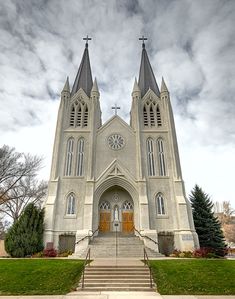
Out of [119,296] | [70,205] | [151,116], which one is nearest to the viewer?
[119,296]

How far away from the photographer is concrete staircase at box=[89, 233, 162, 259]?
53.5ft

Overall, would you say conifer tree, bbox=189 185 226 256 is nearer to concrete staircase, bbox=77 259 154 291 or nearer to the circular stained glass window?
the circular stained glass window

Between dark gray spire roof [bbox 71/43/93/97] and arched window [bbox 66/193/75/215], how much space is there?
13624mm

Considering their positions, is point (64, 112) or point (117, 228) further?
point (64, 112)

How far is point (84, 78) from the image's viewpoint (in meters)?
31.7

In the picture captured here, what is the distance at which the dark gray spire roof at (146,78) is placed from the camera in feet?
99.4

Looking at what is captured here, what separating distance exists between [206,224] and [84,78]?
24.2 metres

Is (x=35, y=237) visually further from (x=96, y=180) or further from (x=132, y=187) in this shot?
(x=132, y=187)

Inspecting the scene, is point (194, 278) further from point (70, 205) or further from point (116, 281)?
point (70, 205)

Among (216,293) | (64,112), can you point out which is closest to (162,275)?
(216,293)

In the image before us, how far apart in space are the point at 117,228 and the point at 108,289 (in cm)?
1369

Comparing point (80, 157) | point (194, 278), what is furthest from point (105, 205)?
point (194, 278)

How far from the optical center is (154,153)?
2489 cm

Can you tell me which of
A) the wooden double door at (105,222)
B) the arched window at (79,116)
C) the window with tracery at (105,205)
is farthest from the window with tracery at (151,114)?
the wooden double door at (105,222)
